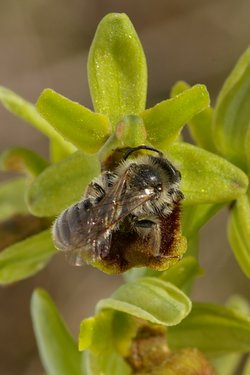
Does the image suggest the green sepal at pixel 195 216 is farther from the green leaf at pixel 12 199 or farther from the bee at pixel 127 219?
the green leaf at pixel 12 199

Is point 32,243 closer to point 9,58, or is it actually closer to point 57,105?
point 57,105

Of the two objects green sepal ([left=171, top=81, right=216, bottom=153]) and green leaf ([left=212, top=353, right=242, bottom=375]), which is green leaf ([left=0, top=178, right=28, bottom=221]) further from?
green leaf ([left=212, top=353, right=242, bottom=375])

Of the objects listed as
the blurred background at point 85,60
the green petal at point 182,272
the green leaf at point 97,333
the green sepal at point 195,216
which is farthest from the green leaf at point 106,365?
the blurred background at point 85,60

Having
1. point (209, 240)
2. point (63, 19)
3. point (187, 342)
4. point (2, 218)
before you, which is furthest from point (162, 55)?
point (187, 342)

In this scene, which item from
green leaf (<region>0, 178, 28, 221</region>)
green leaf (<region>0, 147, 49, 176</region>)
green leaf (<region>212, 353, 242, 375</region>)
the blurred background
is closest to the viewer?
green leaf (<region>0, 147, 49, 176</region>)

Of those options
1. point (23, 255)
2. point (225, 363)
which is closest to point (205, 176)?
point (23, 255)

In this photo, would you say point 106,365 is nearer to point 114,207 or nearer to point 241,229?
point 241,229

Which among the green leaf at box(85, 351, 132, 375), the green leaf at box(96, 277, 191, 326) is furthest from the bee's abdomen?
the green leaf at box(85, 351, 132, 375)
